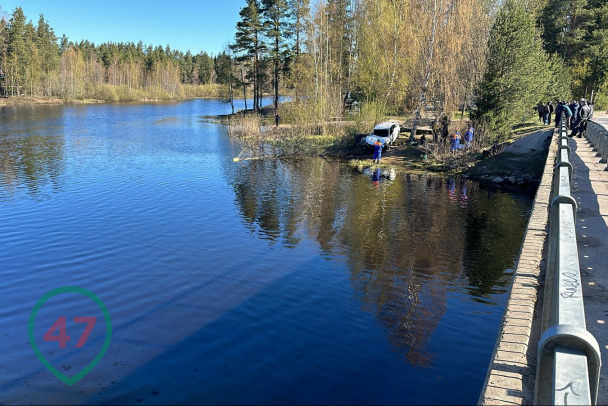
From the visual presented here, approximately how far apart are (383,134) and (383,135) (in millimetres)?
83

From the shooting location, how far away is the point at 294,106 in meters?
40.2

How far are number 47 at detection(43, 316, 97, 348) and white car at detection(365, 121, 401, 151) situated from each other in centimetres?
2555

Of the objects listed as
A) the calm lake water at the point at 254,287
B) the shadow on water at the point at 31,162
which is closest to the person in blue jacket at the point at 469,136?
the calm lake water at the point at 254,287

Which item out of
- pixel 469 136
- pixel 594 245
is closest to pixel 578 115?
pixel 469 136

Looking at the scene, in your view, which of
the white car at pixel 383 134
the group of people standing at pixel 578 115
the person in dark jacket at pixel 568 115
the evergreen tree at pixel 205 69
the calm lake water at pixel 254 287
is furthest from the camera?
the evergreen tree at pixel 205 69

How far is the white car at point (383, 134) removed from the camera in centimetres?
3210

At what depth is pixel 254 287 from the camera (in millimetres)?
10836

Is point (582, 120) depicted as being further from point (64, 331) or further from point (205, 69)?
point (205, 69)

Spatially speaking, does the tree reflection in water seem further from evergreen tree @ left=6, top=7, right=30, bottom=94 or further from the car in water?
evergreen tree @ left=6, top=7, right=30, bottom=94

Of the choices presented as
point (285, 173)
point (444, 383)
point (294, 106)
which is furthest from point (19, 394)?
point (294, 106)

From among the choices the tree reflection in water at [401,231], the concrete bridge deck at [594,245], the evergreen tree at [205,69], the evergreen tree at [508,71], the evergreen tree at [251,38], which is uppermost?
the evergreen tree at [205,69]

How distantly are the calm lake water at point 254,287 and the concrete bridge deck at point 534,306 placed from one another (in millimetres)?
1601

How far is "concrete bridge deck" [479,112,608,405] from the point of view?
4.79m

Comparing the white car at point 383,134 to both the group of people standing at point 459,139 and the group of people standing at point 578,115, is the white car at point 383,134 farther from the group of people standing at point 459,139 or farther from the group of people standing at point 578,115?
the group of people standing at point 578,115
